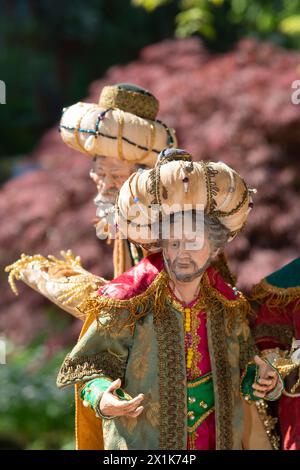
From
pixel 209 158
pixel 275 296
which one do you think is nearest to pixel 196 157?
pixel 209 158

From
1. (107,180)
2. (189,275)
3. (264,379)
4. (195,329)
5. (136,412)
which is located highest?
(107,180)

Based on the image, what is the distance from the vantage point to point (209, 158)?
15.6 ft

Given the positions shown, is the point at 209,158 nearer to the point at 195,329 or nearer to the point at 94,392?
the point at 195,329

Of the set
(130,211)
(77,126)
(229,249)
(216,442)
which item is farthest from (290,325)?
(229,249)

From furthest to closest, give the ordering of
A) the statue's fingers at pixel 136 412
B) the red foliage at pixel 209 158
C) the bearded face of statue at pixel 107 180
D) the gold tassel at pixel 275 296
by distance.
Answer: the red foliage at pixel 209 158 → the bearded face of statue at pixel 107 180 → the gold tassel at pixel 275 296 → the statue's fingers at pixel 136 412

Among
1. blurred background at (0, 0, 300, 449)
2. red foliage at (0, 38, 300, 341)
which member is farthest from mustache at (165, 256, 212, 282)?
red foliage at (0, 38, 300, 341)

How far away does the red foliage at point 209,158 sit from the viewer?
4.60 m

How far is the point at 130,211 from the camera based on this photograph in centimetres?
226

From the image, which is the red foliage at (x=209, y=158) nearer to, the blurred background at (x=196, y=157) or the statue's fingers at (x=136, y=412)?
the blurred background at (x=196, y=157)

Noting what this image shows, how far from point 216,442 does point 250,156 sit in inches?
101

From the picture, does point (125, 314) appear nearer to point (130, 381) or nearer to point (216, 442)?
point (130, 381)

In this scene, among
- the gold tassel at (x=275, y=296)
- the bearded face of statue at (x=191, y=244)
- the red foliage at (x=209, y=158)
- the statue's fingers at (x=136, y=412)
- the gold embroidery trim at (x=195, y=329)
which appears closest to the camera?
→ the statue's fingers at (x=136, y=412)

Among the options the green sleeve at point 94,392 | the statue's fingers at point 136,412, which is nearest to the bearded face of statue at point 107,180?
the green sleeve at point 94,392

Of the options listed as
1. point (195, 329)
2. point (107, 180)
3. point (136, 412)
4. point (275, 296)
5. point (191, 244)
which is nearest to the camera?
point (136, 412)
